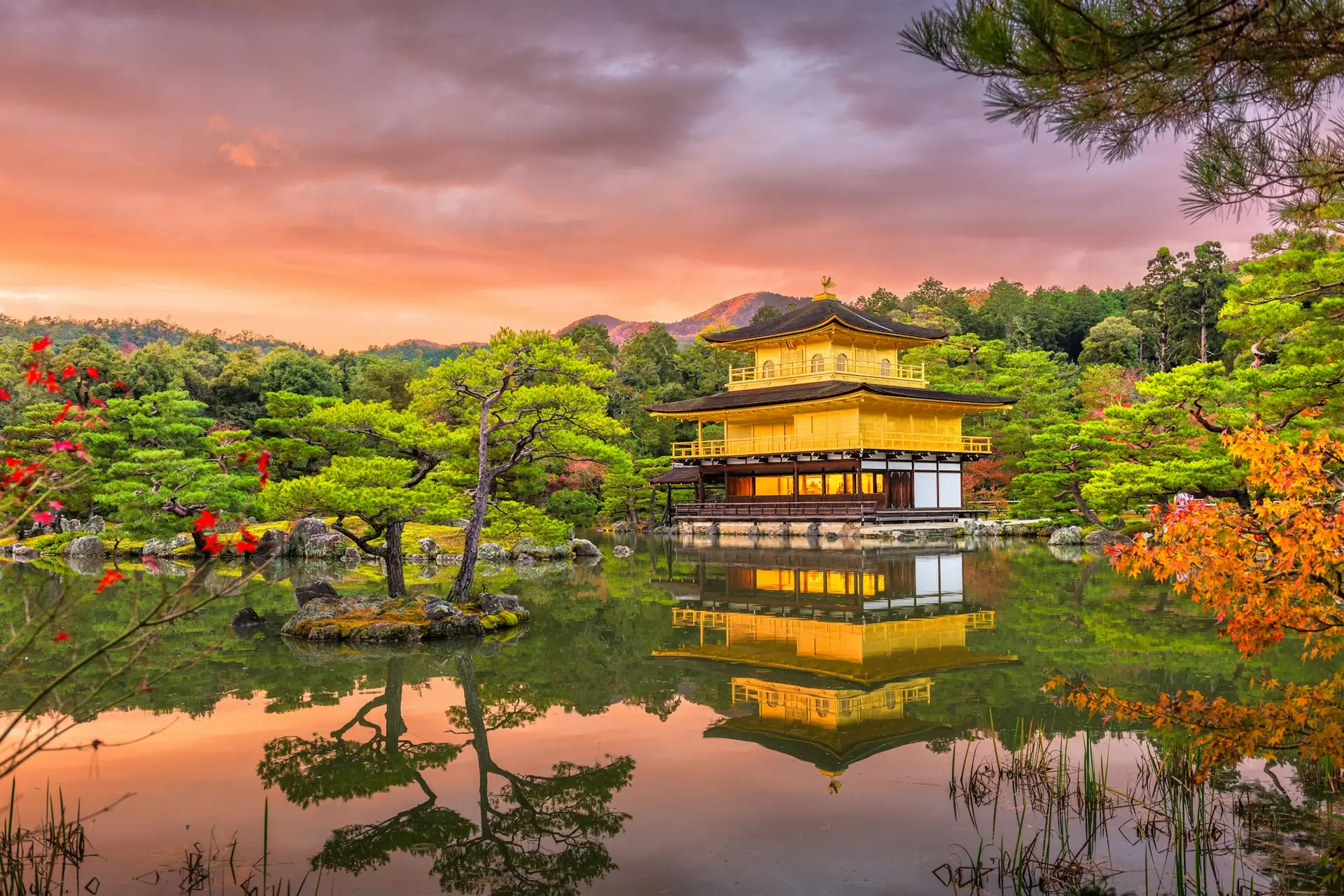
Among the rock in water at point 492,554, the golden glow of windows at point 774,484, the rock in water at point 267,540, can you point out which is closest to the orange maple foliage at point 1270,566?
the rock in water at point 492,554

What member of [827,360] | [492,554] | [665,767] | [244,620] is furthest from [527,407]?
[827,360]

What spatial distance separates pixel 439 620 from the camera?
12.2 metres

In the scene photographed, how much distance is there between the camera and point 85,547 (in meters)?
26.3

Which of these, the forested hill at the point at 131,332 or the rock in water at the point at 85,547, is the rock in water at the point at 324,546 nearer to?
the rock in water at the point at 85,547

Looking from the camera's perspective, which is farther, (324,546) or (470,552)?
(324,546)

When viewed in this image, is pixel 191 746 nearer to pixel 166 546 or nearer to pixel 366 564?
pixel 366 564

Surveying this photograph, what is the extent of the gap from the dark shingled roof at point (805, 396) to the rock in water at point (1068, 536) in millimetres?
6097

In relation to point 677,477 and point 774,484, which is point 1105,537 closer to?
point 774,484

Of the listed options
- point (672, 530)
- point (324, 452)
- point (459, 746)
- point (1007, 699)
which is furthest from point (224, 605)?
point (672, 530)

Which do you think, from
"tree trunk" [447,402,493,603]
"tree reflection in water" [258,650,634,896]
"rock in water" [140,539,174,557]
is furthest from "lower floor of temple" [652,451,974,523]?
"tree reflection in water" [258,650,634,896]

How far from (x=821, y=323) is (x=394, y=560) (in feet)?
78.2

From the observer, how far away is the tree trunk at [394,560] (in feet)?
45.1

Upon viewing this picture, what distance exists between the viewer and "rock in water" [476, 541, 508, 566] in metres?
24.8

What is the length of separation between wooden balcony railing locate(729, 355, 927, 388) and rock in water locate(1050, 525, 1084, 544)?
33.8 ft
